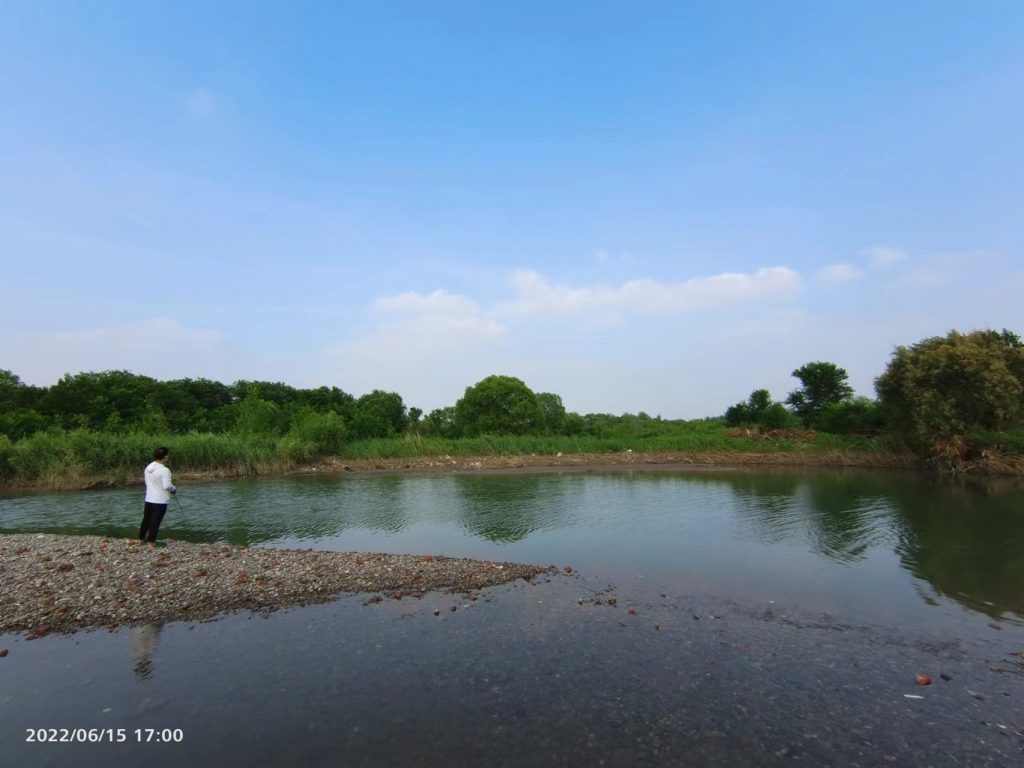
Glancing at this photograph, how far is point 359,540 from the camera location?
18.1m

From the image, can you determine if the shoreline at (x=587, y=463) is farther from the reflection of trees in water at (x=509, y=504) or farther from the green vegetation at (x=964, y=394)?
the reflection of trees in water at (x=509, y=504)

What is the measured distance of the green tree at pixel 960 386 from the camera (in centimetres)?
3294

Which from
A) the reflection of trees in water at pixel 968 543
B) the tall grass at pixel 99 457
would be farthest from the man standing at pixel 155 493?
the tall grass at pixel 99 457

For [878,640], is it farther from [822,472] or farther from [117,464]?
[117,464]

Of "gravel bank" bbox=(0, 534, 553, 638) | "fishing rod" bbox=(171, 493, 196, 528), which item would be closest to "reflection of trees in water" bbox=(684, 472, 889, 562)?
"gravel bank" bbox=(0, 534, 553, 638)

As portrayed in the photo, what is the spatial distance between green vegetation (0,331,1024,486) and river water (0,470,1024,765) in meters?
21.9

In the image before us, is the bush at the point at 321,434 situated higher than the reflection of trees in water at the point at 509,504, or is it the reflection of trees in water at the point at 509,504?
the bush at the point at 321,434

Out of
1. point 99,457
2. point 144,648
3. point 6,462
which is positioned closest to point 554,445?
point 99,457

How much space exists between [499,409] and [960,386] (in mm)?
40720

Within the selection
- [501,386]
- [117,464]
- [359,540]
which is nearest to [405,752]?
[359,540]

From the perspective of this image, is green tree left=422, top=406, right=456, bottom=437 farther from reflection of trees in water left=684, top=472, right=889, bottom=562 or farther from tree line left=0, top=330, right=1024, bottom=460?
reflection of trees in water left=684, top=472, right=889, bottom=562

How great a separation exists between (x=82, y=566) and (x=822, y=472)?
40.9 m

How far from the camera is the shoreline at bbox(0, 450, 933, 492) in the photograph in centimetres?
3909

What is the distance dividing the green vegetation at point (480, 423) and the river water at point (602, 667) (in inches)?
863
